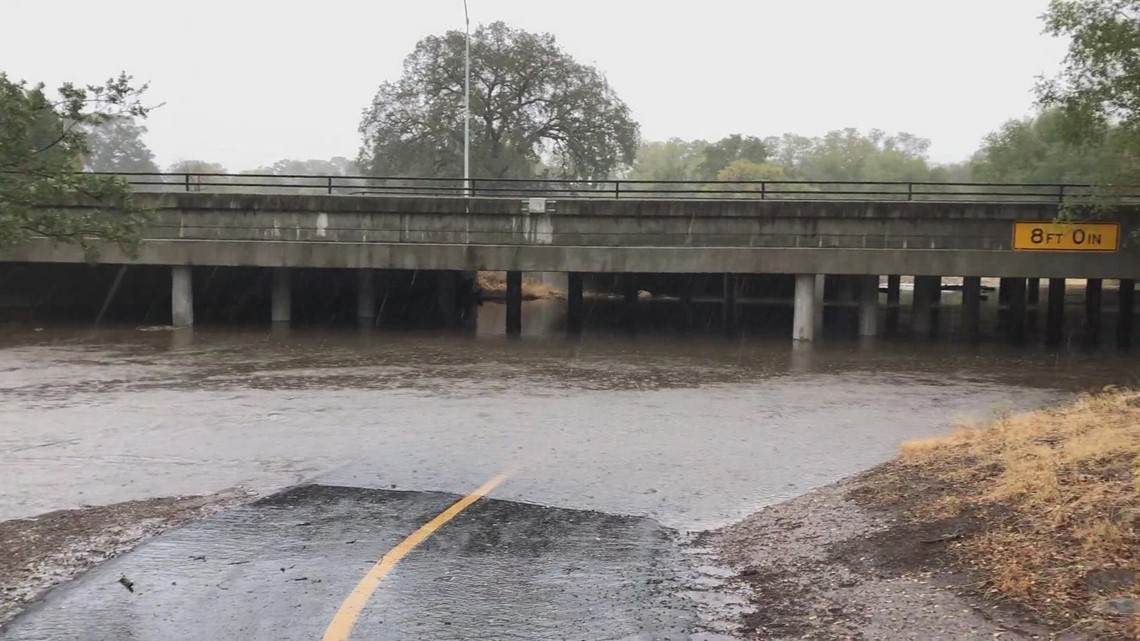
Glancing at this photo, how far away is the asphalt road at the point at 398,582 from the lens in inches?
217

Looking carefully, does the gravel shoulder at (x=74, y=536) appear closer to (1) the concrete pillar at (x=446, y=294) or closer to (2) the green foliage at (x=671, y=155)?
(1) the concrete pillar at (x=446, y=294)

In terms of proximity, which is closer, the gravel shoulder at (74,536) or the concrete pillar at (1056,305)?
the gravel shoulder at (74,536)

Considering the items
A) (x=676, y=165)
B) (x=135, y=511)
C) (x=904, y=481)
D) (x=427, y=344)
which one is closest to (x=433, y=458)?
(x=135, y=511)

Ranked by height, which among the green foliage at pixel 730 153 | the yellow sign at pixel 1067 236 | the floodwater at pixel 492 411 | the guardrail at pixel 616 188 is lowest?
the floodwater at pixel 492 411

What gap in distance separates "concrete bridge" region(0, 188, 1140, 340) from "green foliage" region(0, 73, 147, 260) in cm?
1841

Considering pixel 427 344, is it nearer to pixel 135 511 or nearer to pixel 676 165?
pixel 135 511

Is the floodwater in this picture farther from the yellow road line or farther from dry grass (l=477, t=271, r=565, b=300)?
dry grass (l=477, t=271, r=565, b=300)

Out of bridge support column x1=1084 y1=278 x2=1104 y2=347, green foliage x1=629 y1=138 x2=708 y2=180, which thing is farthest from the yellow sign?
green foliage x1=629 y1=138 x2=708 y2=180

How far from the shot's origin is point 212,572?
21.5 ft

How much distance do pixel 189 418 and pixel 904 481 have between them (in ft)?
33.2

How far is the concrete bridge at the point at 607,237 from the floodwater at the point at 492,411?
2195 millimetres

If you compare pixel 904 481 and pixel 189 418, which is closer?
pixel 904 481

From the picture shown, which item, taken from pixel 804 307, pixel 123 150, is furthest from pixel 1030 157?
pixel 123 150

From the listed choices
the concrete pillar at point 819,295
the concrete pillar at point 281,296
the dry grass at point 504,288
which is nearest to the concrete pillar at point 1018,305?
the concrete pillar at point 819,295
